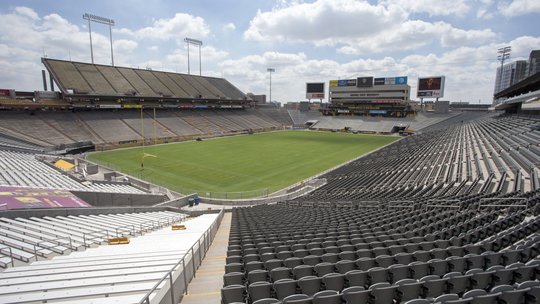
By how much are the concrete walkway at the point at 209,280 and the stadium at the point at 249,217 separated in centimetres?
5

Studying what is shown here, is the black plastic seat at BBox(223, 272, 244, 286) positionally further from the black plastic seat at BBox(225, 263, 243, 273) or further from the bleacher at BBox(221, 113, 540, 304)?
the black plastic seat at BBox(225, 263, 243, 273)

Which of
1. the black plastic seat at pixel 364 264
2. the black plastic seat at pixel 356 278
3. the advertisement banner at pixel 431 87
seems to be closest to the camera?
the black plastic seat at pixel 356 278

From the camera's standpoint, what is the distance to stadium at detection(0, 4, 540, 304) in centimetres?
474

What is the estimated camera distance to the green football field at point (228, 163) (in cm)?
2748

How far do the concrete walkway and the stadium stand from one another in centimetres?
5

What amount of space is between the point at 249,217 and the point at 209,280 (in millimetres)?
7857

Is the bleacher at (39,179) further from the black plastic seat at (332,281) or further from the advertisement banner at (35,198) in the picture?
the black plastic seat at (332,281)

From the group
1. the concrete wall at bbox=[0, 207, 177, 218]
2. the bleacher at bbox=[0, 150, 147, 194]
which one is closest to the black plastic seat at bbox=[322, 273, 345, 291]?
the concrete wall at bbox=[0, 207, 177, 218]

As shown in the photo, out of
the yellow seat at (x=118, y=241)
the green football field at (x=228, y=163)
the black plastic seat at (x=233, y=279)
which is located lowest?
the green football field at (x=228, y=163)

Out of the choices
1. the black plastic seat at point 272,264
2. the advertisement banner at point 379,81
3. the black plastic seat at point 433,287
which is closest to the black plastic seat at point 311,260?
the black plastic seat at point 272,264

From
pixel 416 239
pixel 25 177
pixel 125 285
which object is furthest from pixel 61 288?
pixel 25 177

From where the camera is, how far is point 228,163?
1405 inches

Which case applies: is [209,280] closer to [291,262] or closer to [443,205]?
[291,262]

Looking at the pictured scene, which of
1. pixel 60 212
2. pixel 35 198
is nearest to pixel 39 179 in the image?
pixel 35 198
